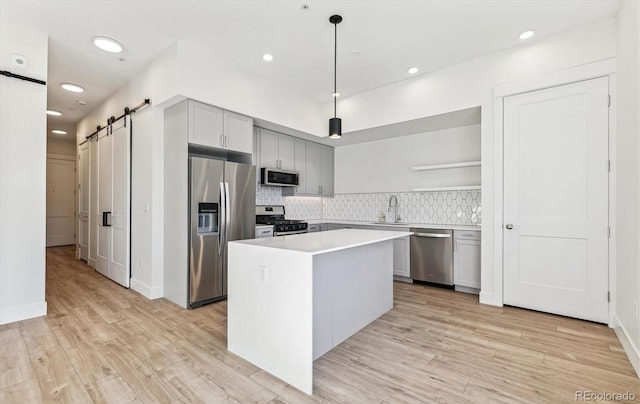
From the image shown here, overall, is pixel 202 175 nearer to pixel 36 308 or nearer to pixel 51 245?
pixel 36 308

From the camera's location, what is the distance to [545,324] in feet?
9.86

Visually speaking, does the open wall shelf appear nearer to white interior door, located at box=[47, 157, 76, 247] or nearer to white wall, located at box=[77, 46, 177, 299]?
white wall, located at box=[77, 46, 177, 299]

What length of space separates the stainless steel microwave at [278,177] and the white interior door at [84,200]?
11.7 ft

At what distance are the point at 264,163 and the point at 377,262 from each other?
2.59 m

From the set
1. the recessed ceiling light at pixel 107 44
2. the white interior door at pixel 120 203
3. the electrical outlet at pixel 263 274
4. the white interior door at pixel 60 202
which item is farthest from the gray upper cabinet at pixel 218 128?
the white interior door at pixel 60 202

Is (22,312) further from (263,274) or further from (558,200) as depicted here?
(558,200)

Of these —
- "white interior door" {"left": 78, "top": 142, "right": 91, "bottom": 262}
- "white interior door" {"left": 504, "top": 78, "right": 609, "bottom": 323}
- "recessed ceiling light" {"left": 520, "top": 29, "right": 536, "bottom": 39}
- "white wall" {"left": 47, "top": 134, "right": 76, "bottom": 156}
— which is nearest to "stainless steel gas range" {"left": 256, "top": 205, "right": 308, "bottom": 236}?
"white interior door" {"left": 504, "top": 78, "right": 609, "bottom": 323}

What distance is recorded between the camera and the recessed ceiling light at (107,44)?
324 centimetres

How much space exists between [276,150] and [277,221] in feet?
3.92

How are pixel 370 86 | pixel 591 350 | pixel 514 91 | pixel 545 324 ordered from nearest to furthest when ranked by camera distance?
pixel 591 350 < pixel 545 324 < pixel 514 91 < pixel 370 86

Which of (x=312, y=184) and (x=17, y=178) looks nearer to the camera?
(x=17, y=178)

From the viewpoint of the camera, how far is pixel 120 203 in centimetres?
442

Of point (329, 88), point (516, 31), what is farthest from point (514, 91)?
point (329, 88)

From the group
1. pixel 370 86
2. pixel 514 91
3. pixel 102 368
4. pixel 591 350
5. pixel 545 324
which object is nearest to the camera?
pixel 102 368
